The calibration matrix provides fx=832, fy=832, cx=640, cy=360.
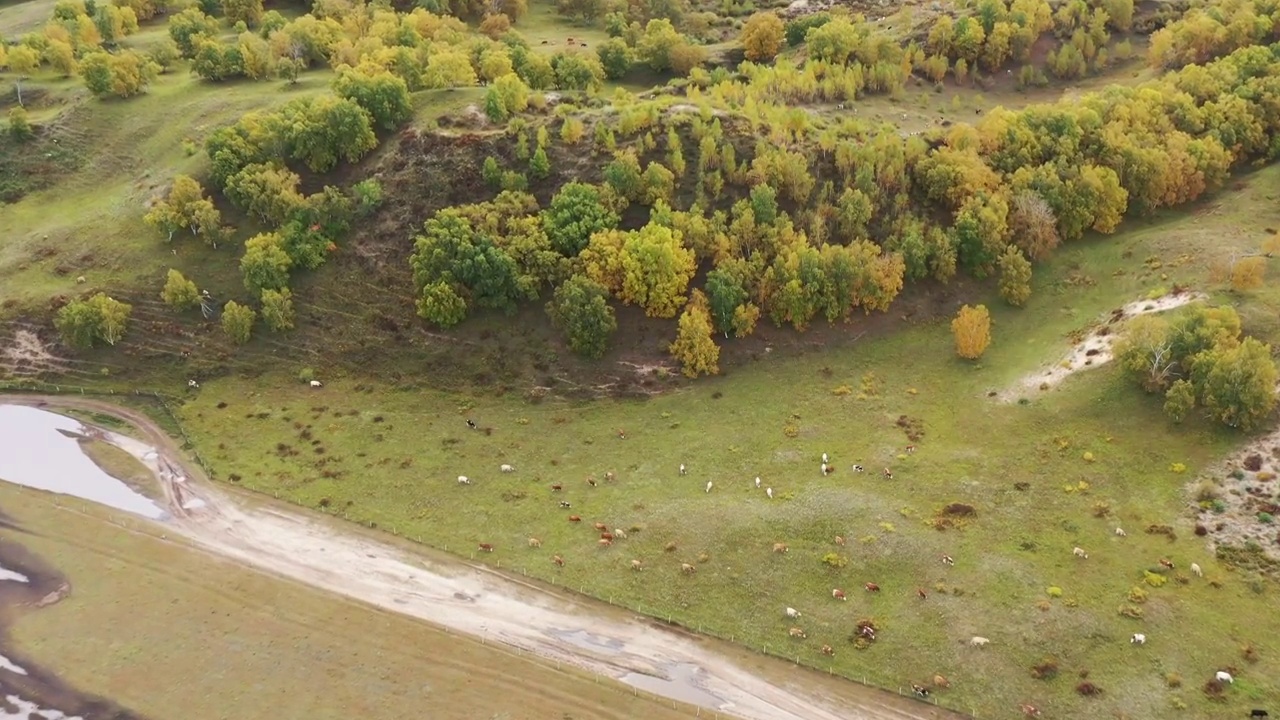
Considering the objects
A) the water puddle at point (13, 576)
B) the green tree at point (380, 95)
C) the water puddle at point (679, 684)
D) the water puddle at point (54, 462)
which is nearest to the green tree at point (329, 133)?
the green tree at point (380, 95)

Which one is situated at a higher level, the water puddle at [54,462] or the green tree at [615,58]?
the green tree at [615,58]

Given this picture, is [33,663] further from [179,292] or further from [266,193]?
[266,193]

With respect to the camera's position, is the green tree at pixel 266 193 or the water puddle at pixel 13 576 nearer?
the water puddle at pixel 13 576

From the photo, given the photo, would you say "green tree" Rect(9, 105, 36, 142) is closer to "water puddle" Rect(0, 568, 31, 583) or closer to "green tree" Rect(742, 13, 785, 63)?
"water puddle" Rect(0, 568, 31, 583)

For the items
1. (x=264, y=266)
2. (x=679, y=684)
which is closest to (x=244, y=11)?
(x=264, y=266)

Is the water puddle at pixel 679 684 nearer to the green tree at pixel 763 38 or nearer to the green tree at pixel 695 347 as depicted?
the green tree at pixel 695 347

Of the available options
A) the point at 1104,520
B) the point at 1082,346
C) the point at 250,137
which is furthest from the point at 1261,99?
the point at 250,137
